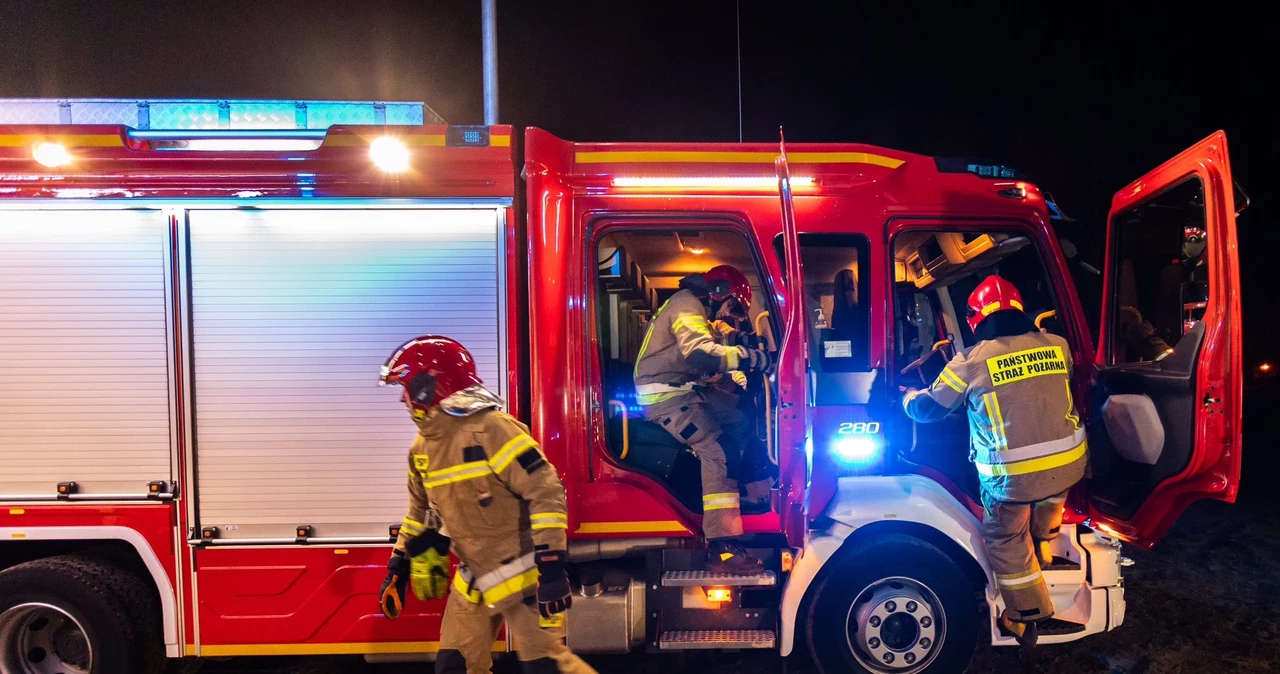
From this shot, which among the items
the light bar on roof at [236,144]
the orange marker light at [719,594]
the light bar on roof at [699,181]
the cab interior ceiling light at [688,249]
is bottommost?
the orange marker light at [719,594]

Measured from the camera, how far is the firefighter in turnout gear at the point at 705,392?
329 centimetres

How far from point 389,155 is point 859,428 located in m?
2.64

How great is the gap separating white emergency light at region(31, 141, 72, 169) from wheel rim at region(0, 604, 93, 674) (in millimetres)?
2162

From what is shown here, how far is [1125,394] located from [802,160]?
1.97 meters

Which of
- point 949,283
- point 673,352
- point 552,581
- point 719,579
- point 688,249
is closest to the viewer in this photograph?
point 552,581

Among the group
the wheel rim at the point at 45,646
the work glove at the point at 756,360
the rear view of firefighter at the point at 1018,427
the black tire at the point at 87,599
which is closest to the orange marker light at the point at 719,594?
the work glove at the point at 756,360

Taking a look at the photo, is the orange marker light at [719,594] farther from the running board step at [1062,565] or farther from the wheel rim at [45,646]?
the wheel rim at [45,646]

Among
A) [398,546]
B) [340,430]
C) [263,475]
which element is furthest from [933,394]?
[263,475]

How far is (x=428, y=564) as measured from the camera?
9.37ft

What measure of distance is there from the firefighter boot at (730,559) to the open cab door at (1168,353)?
1793 millimetres

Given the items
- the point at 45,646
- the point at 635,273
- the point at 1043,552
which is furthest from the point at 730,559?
the point at 45,646

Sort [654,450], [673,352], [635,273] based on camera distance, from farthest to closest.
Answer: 1. [635,273]
2. [654,450]
3. [673,352]

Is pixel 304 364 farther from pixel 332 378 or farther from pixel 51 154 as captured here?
pixel 51 154

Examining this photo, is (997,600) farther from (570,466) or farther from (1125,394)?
(570,466)
